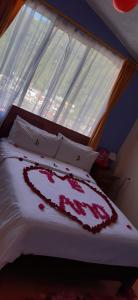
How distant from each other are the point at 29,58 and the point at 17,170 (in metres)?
1.51

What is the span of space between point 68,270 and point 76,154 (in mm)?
1646

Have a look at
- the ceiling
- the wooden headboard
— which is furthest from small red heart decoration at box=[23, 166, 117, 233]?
the ceiling

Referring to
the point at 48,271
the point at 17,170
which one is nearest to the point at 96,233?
the point at 48,271

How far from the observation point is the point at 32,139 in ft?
11.1

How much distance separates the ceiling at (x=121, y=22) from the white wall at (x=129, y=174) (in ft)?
4.05

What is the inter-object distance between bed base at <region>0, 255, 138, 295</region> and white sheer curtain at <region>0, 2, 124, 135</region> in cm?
191

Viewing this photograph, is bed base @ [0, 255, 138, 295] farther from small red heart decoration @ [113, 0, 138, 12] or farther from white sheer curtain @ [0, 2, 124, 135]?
white sheer curtain @ [0, 2, 124, 135]

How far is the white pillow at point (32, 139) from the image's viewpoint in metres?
3.35

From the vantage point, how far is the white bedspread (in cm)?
192

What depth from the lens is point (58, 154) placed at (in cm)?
359

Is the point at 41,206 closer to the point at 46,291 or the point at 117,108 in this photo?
the point at 46,291

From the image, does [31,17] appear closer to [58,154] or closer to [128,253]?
[58,154]

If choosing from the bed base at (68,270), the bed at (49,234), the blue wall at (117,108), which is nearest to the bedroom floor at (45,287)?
the bed base at (68,270)

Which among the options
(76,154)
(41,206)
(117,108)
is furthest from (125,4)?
(117,108)
